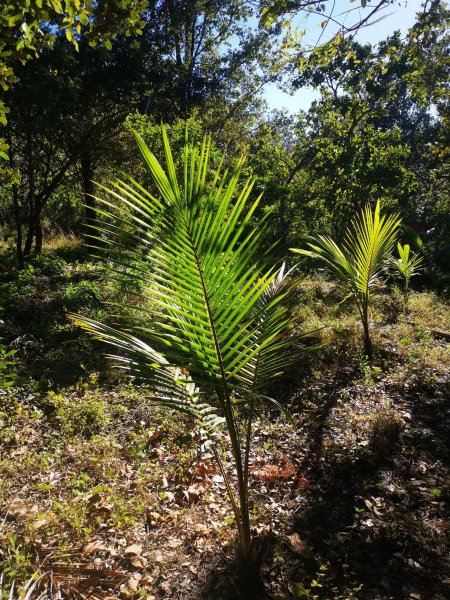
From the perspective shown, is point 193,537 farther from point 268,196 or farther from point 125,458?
point 268,196

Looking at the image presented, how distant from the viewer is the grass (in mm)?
2121

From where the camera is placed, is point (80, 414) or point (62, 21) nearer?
point (62, 21)

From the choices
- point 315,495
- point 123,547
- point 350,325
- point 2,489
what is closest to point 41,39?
point 2,489

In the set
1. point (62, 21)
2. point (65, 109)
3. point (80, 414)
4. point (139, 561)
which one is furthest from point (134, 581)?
point (65, 109)

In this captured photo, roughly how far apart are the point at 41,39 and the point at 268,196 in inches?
279

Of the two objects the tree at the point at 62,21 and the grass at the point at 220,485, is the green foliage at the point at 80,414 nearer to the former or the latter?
the grass at the point at 220,485

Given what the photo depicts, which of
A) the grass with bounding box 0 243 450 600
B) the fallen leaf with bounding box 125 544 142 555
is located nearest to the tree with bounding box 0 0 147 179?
the grass with bounding box 0 243 450 600

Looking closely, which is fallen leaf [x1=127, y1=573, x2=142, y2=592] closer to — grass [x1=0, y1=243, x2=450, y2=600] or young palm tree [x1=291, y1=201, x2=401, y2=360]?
grass [x1=0, y1=243, x2=450, y2=600]

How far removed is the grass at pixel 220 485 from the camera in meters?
2.12

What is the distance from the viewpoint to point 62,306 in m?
5.74

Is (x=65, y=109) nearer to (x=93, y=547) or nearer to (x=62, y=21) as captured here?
(x=62, y=21)

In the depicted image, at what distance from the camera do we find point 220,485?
2947mm

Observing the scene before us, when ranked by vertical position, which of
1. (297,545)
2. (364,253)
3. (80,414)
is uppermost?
(364,253)

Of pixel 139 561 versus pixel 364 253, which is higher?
pixel 364 253
